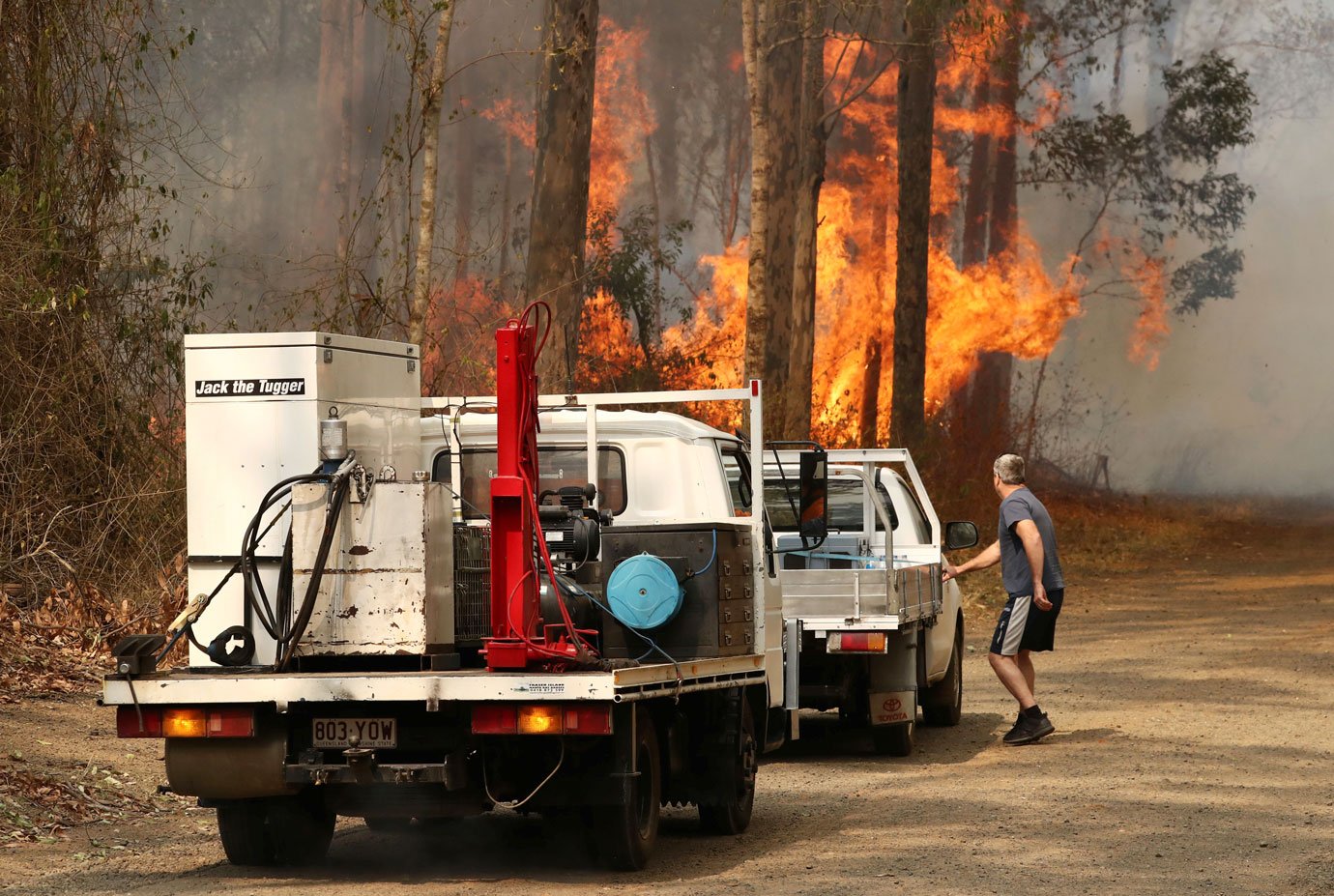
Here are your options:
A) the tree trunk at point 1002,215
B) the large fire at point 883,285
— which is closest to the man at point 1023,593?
the large fire at point 883,285

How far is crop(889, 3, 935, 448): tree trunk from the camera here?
3159 cm

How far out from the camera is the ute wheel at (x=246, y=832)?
322 inches

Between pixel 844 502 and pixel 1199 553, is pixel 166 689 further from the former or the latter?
pixel 1199 553

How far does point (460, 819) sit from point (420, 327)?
33.0 feet

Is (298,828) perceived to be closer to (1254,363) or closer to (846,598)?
(846,598)

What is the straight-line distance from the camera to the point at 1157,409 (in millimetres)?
47875

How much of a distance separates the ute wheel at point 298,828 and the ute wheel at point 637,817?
1.29 m

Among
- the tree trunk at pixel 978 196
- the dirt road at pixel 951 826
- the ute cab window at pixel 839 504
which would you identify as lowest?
the dirt road at pixel 951 826

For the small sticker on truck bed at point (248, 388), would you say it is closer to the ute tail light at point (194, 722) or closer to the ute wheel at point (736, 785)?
the ute tail light at point (194, 722)

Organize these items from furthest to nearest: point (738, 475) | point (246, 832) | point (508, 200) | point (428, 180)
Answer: point (508, 200)
point (428, 180)
point (738, 475)
point (246, 832)

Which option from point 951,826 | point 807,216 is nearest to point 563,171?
point 807,216

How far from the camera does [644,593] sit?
26.5 ft

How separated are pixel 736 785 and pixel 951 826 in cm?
113

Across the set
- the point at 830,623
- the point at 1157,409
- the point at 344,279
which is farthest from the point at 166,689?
the point at 1157,409
